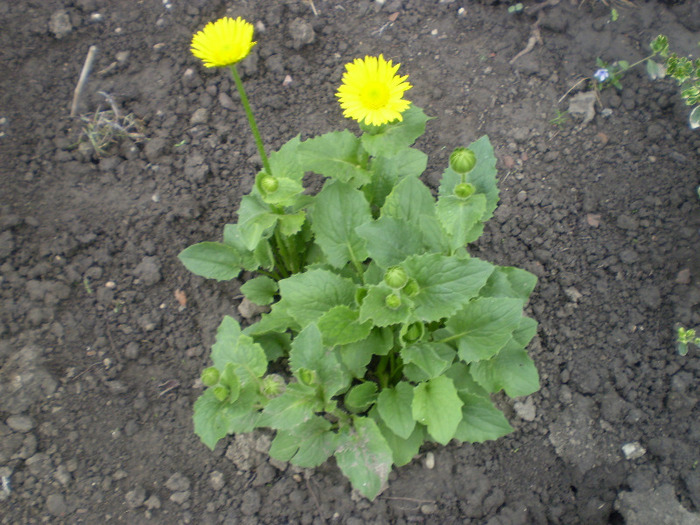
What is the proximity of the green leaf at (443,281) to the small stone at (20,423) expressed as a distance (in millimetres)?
2006

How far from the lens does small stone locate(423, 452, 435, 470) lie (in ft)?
9.40

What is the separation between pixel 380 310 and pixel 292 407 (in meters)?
0.54

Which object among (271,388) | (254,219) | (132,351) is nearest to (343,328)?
(271,388)

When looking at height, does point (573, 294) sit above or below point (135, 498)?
above

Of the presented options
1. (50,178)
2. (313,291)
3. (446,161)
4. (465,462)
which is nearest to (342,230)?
(313,291)

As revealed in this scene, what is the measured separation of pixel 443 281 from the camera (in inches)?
96.2

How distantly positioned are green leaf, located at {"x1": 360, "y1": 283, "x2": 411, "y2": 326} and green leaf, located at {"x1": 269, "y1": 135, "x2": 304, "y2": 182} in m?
→ 0.77

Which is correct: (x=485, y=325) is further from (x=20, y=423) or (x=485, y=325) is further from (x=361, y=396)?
(x=20, y=423)

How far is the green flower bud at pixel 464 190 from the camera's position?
236 centimetres

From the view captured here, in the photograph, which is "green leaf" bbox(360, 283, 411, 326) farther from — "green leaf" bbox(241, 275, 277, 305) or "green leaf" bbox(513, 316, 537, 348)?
"green leaf" bbox(241, 275, 277, 305)

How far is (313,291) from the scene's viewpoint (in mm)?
2635

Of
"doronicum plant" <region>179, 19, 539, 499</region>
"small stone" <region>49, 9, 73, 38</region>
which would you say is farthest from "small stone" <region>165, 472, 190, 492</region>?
"small stone" <region>49, 9, 73, 38</region>

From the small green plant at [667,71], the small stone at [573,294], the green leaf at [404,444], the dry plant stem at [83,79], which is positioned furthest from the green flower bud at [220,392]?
the small green plant at [667,71]

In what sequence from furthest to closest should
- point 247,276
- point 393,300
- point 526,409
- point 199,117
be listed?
1. point 199,117
2. point 247,276
3. point 526,409
4. point 393,300
